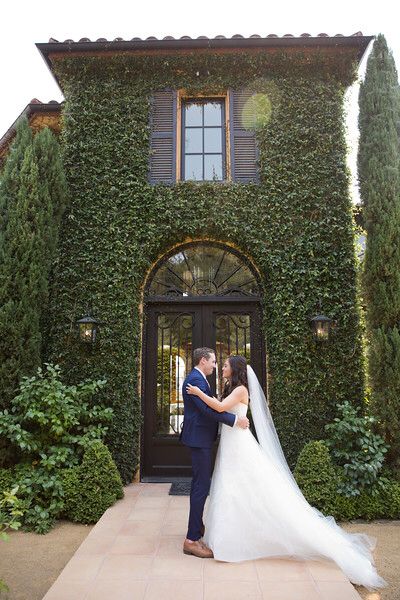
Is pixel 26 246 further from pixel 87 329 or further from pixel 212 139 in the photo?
pixel 212 139

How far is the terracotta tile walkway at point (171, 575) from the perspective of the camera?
3102 mm

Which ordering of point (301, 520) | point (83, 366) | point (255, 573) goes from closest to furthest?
point (255, 573) → point (301, 520) → point (83, 366)

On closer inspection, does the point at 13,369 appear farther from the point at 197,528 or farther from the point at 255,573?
the point at 255,573

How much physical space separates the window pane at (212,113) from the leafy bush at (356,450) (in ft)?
16.5

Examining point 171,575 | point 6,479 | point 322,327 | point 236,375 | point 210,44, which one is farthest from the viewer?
point 210,44

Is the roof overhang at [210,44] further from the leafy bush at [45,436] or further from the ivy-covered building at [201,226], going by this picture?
the leafy bush at [45,436]

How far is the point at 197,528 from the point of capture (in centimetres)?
376

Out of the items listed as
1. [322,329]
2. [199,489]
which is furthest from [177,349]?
[199,489]

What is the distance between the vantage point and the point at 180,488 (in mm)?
5988

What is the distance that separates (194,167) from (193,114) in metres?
1.02

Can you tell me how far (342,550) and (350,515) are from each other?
1586 mm

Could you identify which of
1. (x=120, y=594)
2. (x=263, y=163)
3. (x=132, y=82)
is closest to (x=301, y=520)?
(x=120, y=594)

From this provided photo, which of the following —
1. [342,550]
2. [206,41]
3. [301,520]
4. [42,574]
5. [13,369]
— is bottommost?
[42,574]

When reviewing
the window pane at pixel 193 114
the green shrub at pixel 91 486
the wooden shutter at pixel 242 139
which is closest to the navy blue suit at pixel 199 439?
the green shrub at pixel 91 486
